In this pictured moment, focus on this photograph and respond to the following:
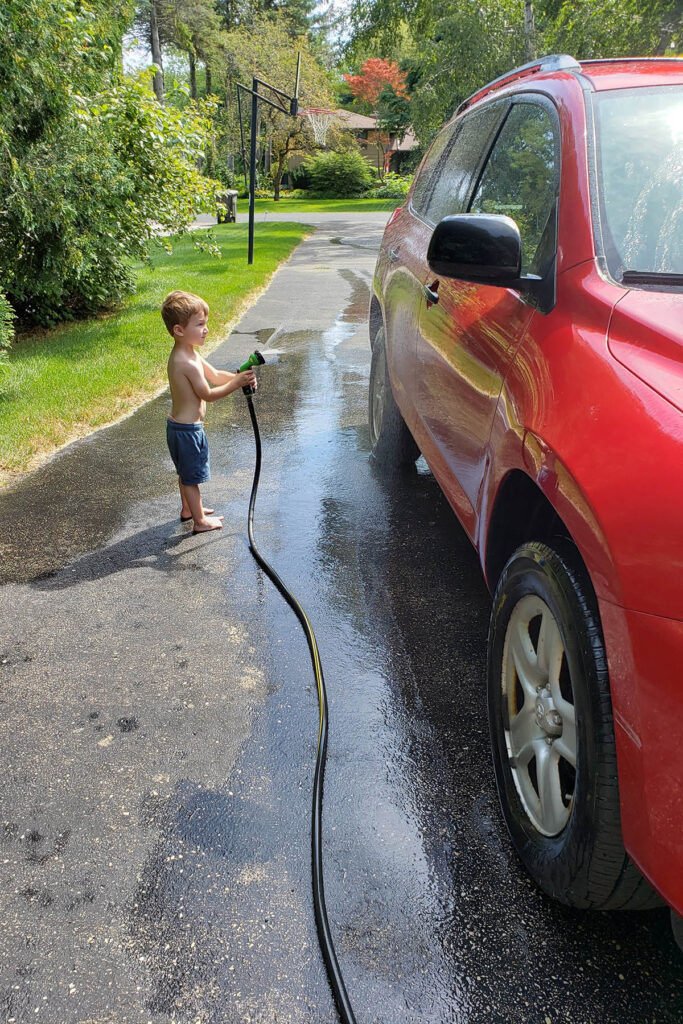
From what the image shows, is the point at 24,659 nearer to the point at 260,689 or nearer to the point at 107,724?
the point at 107,724

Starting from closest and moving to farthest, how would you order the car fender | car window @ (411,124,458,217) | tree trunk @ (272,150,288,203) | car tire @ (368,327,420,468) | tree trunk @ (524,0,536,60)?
the car fender, car window @ (411,124,458,217), car tire @ (368,327,420,468), tree trunk @ (524,0,536,60), tree trunk @ (272,150,288,203)

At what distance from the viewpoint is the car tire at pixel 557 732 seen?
67.6 inches

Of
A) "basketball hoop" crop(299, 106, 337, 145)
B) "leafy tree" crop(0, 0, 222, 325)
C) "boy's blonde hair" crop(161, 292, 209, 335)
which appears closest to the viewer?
"boy's blonde hair" crop(161, 292, 209, 335)

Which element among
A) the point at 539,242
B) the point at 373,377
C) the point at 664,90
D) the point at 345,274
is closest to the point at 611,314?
the point at 539,242

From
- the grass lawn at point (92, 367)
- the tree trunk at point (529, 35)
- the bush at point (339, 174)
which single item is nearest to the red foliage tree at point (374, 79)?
the bush at point (339, 174)

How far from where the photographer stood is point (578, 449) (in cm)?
181

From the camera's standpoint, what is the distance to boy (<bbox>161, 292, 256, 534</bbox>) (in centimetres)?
405

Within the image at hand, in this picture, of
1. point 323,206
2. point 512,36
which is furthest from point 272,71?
point 512,36

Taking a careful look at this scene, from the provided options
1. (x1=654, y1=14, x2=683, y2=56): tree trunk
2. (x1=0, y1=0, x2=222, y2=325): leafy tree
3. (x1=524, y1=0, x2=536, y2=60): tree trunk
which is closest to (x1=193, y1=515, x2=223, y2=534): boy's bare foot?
(x1=0, y1=0, x2=222, y2=325): leafy tree

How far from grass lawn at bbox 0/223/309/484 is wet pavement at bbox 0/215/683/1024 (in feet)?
3.81

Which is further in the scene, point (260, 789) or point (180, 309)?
point (180, 309)

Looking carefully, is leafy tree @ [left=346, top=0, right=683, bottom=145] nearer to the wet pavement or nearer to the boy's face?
the boy's face

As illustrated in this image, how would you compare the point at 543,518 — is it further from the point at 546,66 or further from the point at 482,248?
the point at 546,66

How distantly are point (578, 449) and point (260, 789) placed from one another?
1460 millimetres
